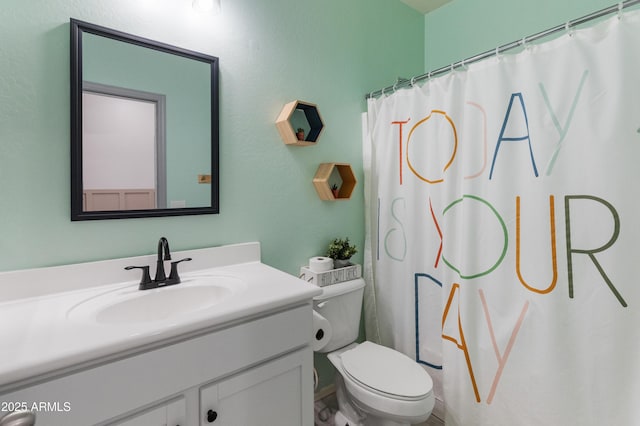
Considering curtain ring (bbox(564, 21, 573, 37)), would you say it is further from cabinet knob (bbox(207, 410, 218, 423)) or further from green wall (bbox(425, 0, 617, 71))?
cabinet knob (bbox(207, 410, 218, 423))

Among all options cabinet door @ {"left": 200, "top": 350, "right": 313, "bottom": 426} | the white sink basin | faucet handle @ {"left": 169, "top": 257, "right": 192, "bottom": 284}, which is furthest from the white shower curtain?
faucet handle @ {"left": 169, "top": 257, "right": 192, "bottom": 284}

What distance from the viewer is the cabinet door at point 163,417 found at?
0.80 meters

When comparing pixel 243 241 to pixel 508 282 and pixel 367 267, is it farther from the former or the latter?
pixel 508 282

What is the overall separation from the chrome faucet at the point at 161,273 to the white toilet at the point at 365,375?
0.61 metres

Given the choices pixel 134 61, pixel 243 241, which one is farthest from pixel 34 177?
pixel 243 241

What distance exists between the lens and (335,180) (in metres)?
1.92

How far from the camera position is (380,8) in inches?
80.9

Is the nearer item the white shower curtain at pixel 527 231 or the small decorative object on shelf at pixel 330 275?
the white shower curtain at pixel 527 231

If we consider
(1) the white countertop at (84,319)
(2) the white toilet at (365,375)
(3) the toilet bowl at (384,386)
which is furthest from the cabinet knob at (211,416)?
(3) the toilet bowl at (384,386)

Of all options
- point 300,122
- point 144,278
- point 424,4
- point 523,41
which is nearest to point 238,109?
point 300,122

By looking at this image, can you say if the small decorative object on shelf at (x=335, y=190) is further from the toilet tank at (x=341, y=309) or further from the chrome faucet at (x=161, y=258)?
the chrome faucet at (x=161, y=258)

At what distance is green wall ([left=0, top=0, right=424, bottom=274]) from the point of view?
104 centimetres

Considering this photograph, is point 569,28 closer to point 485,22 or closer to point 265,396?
point 485,22

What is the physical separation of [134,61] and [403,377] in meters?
1.71
